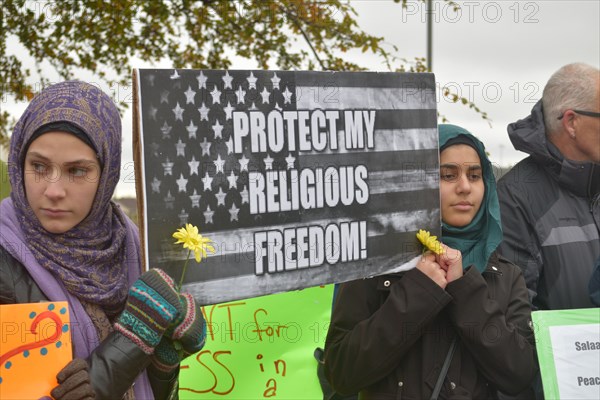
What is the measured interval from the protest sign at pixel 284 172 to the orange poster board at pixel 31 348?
323mm

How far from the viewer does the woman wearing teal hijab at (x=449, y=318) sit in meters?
2.68

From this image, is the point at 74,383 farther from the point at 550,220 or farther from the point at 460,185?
the point at 550,220

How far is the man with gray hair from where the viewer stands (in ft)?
10.8

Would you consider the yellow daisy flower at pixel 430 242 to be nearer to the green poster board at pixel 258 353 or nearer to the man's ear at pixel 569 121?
the green poster board at pixel 258 353

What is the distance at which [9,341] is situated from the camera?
82.7 inches

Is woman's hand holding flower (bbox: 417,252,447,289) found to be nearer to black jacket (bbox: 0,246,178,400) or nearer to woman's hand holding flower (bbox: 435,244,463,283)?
woman's hand holding flower (bbox: 435,244,463,283)

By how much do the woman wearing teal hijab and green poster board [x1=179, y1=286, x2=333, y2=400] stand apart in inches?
23.4

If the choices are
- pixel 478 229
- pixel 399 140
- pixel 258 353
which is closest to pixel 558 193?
pixel 478 229

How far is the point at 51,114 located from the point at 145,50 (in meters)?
3.71

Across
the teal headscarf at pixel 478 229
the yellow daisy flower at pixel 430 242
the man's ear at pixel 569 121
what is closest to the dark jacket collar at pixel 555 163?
the man's ear at pixel 569 121

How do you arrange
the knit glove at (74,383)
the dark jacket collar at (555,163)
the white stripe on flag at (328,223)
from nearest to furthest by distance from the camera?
the knit glove at (74,383) < the white stripe on flag at (328,223) < the dark jacket collar at (555,163)

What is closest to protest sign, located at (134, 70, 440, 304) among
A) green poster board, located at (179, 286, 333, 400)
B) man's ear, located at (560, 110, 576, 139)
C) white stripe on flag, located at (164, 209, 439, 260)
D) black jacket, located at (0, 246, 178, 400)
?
white stripe on flag, located at (164, 209, 439, 260)

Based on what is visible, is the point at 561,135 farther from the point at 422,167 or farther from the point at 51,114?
the point at 51,114

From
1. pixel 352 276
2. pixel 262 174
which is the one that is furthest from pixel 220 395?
pixel 262 174
